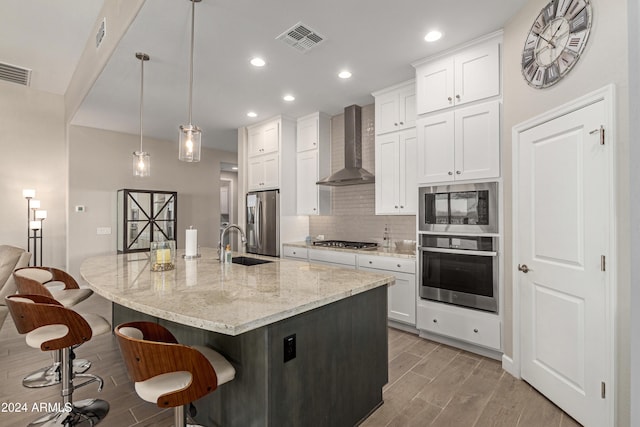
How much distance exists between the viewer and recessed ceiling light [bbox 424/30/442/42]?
2.74 metres

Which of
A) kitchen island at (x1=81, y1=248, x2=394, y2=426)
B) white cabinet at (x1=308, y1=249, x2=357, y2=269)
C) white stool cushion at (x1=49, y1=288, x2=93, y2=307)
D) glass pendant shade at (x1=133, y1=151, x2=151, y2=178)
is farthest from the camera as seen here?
white cabinet at (x1=308, y1=249, x2=357, y2=269)

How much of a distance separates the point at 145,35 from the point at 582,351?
4.09 m

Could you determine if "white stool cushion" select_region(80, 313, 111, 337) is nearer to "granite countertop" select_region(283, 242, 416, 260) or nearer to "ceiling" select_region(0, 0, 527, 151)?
"ceiling" select_region(0, 0, 527, 151)

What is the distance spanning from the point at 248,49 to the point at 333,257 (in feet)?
8.61

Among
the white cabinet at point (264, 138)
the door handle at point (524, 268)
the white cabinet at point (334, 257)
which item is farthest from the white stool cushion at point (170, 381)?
the white cabinet at point (264, 138)

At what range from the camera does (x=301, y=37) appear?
2.80 m

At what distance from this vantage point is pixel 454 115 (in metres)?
3.06

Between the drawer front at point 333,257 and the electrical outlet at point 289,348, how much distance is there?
242cm

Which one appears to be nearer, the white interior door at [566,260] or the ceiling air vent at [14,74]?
the white interior door at [566,260]

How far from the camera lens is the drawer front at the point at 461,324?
281 centimetres

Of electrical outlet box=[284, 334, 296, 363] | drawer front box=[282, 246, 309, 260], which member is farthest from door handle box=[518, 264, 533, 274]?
drawer front box=[282, 246, 309, 260]

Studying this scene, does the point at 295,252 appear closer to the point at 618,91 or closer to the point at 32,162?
the point at 618,91

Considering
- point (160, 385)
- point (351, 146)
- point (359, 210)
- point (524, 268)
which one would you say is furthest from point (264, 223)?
point (160, 385)

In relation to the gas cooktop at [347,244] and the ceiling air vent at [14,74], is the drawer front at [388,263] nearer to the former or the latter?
the gas cooktop at [347,244]
